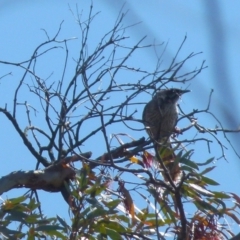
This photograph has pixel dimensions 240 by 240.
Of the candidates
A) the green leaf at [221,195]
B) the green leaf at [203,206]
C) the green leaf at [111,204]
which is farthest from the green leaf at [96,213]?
the green leaf at [221,195]

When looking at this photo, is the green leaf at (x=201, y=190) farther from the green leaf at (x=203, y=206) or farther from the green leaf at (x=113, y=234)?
the green leaf at (x=113, y=234)

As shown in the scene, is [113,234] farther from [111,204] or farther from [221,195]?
[221,195]

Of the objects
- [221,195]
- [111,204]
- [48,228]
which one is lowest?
[48,228]

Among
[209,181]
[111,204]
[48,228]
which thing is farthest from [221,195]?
[48,228]

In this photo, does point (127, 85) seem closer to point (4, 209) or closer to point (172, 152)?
point (172, 152)

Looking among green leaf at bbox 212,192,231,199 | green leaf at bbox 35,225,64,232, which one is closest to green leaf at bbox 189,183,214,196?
green leaf at bbox 212,192,231,199

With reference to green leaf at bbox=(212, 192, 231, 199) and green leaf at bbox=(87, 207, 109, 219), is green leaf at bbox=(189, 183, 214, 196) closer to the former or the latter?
green leaf at bbox=(212, 192, 231, 199)

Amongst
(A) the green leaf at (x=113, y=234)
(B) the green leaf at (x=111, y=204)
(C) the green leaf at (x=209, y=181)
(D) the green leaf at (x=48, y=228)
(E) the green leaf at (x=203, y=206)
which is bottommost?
(D) the green leaf at (x=48, y=228)

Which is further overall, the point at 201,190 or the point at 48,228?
the point at 201,190

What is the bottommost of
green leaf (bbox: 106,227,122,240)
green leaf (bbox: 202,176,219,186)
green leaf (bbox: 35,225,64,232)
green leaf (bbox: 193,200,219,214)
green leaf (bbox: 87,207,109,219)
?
green leaf (bbox: 35,225,64,232)

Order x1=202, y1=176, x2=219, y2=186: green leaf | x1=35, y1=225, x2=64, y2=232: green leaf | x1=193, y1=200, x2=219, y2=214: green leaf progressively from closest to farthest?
x1=35, y1=225, x2=64, y2=232: green leaf
x1=193, y1=200, x2=219, y2=214: green leaf
x1=202, y1=176, x2=219, y2=186: green leaf

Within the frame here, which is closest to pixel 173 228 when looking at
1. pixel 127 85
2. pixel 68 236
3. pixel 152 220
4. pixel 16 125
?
pixel 152 220

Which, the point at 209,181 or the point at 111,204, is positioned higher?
Answer: the point at 209,181

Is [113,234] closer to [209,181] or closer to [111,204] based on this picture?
[111,204]
